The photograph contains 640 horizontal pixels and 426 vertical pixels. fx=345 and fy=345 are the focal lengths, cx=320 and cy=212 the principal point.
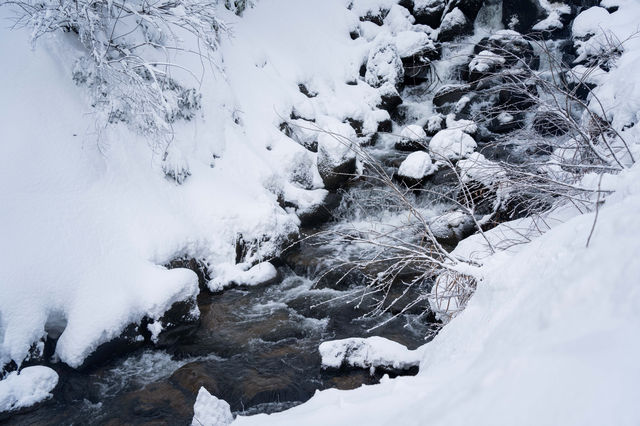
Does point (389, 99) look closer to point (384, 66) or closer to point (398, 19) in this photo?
point (384, 66)

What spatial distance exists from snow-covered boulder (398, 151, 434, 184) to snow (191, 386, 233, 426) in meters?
6.36

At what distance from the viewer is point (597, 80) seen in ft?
22.0

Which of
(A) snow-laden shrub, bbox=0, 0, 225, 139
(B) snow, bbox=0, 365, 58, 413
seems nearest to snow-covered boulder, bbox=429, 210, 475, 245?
(A) snow-laden shrub, bbox=0, 0, 225, 139

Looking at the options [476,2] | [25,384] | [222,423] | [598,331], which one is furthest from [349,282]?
[476,2]

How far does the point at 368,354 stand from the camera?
13.0ft

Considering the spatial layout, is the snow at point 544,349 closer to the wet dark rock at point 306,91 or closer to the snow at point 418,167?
the snow at point 418,167

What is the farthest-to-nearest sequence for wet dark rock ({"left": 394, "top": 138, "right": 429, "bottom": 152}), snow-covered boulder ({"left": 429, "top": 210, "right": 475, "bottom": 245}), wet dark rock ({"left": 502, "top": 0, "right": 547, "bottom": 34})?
wet dark rock ({"left": 502, "top": 0, "right": 547, "bottom": 34}), wet dark rock ({"left": 394, "top": 138, "right": 429, "bottom": 152}), snow-covered boulder ({"left": 429, "top": 210, "right": 475, "bottom": 245})

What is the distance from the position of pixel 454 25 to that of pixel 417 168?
896 centimetres

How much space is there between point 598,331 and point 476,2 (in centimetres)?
1642

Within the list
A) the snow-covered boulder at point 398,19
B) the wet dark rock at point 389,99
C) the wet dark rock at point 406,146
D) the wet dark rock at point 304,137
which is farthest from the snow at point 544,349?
the snow-covered boulder at point 398,19

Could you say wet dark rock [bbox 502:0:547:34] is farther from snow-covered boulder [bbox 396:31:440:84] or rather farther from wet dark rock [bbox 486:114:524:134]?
wet dark rock [bbox 486:114:524:134]

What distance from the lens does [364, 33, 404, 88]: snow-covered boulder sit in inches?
490

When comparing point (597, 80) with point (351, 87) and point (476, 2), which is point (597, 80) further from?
point (476, 2)

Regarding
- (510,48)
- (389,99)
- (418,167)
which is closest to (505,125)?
(510,48)
